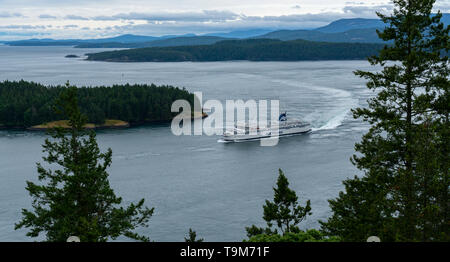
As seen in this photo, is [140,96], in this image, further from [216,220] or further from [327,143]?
[216,220]

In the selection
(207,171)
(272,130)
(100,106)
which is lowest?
(207,171)

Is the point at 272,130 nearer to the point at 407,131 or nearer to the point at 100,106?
the point at 100,106

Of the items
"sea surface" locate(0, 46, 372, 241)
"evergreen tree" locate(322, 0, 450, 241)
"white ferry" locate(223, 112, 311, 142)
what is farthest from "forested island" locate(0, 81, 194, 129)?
"evergreen tree" locate(322, 0, 450, 241)

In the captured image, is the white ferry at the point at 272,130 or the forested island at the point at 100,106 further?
the forested island at the point at 100,106

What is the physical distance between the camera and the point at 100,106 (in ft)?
291

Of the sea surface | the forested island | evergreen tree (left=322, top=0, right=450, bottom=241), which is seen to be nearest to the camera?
evergreen tree (left=322, top=0, right=450, bottom=241)

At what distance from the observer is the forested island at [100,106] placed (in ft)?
278

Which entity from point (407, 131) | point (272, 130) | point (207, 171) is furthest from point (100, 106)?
point (407, 131)

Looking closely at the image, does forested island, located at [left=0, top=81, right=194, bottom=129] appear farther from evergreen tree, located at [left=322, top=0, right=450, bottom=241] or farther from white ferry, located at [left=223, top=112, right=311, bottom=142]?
evergreen tree, located at [left=322, top=0, right=450, bottom=241]

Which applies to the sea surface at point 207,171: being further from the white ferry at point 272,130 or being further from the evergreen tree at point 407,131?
the evergreen tree at point 407,131

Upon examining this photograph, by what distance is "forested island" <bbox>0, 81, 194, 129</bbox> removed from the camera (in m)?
84.7

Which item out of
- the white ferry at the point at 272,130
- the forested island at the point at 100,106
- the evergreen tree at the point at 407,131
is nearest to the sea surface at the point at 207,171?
the white ferry at the point at 272,130

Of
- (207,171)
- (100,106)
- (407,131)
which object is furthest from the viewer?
(100,106)
